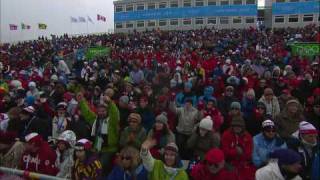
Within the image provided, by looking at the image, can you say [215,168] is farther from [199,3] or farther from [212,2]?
[199,3]

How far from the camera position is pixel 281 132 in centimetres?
733

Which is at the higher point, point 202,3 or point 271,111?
point 202,3

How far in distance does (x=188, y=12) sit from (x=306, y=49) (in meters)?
37.7

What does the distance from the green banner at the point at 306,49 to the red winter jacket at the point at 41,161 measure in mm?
11908

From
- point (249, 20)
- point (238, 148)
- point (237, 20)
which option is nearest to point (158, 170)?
point (238, 148)

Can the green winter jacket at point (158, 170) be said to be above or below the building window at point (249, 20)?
below

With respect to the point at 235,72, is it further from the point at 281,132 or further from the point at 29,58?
the point at 29,58

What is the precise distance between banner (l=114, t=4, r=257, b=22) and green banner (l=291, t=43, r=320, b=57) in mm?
32582

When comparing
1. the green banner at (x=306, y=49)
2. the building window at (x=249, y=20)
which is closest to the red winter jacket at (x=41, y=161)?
the green banner at (x=306, y=49)

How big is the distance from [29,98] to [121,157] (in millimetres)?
5306

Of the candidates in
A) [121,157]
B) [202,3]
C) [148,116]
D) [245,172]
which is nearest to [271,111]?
[148,116]

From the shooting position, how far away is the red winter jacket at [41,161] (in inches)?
237

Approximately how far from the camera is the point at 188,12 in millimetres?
53500

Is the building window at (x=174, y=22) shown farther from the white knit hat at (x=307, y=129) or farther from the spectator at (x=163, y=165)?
the spectator at (x=163, y=165)
